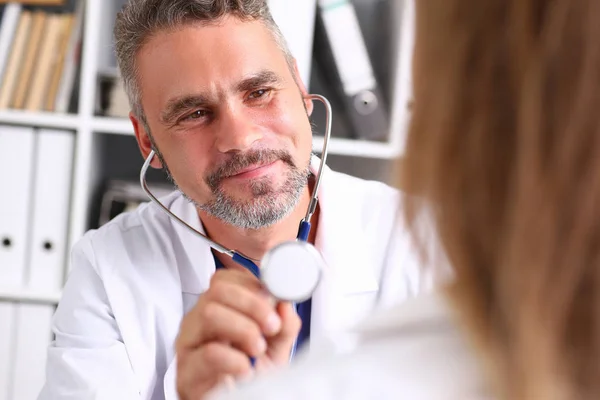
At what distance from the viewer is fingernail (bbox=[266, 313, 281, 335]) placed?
583 millimetres

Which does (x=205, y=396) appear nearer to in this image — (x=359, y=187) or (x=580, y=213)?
(x=580, y=213)

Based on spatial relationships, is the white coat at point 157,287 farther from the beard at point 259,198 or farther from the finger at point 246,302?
the finger at point 246,302

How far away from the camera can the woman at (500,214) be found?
391 millimetres

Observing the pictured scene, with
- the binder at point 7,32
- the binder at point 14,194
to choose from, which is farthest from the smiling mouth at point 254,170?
the binder at point 7,32

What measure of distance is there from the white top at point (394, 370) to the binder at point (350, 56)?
125 cm

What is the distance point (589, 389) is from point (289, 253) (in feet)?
0.96

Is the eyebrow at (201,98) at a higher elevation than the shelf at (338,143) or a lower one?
higher

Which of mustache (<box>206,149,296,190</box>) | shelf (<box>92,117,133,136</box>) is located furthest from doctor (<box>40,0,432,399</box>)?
shelf (<box>92,117,133,136</box>)

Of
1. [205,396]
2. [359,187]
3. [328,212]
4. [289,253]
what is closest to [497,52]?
[289,253]

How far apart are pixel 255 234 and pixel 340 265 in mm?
168

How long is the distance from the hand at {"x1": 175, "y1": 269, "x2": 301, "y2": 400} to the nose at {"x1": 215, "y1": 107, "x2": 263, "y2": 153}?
1.81 feet

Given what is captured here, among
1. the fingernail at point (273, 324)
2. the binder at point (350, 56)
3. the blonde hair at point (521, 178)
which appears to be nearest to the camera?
the blonde hair at point (521, 178)

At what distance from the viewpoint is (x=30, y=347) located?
1683 mm

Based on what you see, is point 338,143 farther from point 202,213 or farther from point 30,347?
point 30,347
